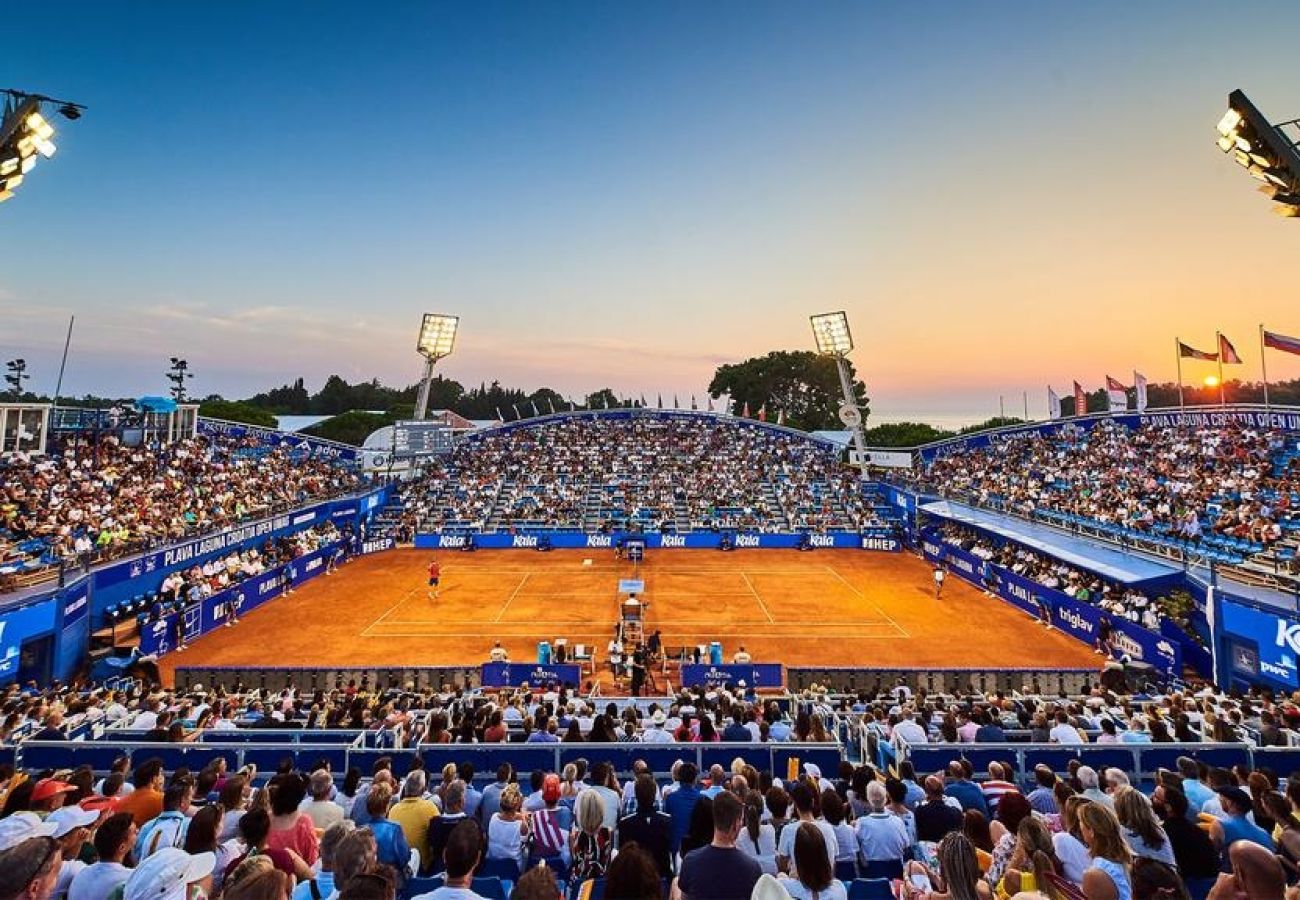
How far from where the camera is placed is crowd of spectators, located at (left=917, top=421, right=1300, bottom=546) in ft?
83.9

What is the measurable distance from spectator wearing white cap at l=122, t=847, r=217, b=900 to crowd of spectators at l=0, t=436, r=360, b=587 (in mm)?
20924

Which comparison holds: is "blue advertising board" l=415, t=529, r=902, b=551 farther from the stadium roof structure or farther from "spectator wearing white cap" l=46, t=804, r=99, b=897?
"spectator wearing white cap" l=46, t=804, r=99, b=897

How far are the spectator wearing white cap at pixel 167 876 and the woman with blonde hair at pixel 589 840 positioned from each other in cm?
277

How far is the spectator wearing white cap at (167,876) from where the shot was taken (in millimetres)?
3805

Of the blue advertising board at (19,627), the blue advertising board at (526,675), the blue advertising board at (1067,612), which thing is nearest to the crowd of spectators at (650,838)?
the blue advertising board at (526,675)

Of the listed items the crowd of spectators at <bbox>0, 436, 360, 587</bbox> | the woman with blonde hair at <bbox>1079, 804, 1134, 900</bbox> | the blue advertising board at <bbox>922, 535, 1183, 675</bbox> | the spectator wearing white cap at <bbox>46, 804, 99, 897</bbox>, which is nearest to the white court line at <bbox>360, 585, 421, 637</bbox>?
the crowd of spectators at <bbox>0, 436, 360, 587</bbox>

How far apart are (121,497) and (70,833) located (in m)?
28.4

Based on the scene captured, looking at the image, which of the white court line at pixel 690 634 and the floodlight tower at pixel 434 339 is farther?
the floodlight tower at pixel 434 339

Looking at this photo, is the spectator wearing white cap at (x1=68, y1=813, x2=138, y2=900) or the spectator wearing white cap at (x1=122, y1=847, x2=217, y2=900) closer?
the spectator wearing white cap at (x1=122, y1=847, x2=217, y2=900)

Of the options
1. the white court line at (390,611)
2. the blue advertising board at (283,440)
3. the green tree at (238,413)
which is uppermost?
the green tree at (238,413)

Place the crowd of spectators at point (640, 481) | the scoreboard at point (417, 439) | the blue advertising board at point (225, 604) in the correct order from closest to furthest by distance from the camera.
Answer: the blue advertising board at point (225, 604)
the crowd of spectators at point (640, 481)
the scoreboard at point (417, 439)

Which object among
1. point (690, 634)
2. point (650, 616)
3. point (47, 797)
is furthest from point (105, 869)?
point (650, 616)

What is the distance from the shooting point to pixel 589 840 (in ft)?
18.6

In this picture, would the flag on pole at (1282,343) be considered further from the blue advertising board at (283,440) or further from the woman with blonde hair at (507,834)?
the blue advertising board at (283,440)
